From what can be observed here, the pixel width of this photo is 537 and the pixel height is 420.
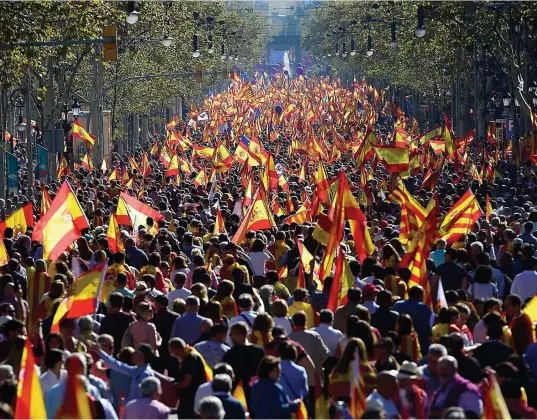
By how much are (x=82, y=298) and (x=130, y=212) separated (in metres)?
8.90

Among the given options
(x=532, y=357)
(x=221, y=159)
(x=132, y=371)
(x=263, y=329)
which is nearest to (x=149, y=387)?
(x=132, y=371)

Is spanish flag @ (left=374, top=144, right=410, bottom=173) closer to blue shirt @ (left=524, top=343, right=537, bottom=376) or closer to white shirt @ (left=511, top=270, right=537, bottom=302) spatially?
white shirt @ (left=511, top=270, right=537, bottom=302)

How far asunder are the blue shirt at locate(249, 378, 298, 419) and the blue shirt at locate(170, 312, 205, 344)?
2.68 m

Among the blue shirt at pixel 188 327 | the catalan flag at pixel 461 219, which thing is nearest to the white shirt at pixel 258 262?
the catalan flag at pixel 461 219

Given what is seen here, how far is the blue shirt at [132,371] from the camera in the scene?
11.0 meters

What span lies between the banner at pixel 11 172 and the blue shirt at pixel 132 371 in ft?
97.3

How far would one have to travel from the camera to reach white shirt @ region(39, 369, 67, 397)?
34.2 ft

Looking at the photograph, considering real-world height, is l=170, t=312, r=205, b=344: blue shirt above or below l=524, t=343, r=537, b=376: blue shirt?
below

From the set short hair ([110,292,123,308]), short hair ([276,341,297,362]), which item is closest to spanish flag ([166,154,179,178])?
short hair ([110,292,123,308])

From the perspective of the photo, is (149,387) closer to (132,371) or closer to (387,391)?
(132,371)

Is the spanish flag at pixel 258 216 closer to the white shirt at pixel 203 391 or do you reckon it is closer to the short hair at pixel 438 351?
the short hair at pixel 438 351

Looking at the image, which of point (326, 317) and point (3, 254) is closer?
point (326, 317)

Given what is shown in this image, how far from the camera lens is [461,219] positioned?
21.1 meters

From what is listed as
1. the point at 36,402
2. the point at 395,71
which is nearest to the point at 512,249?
the point at 36,402
